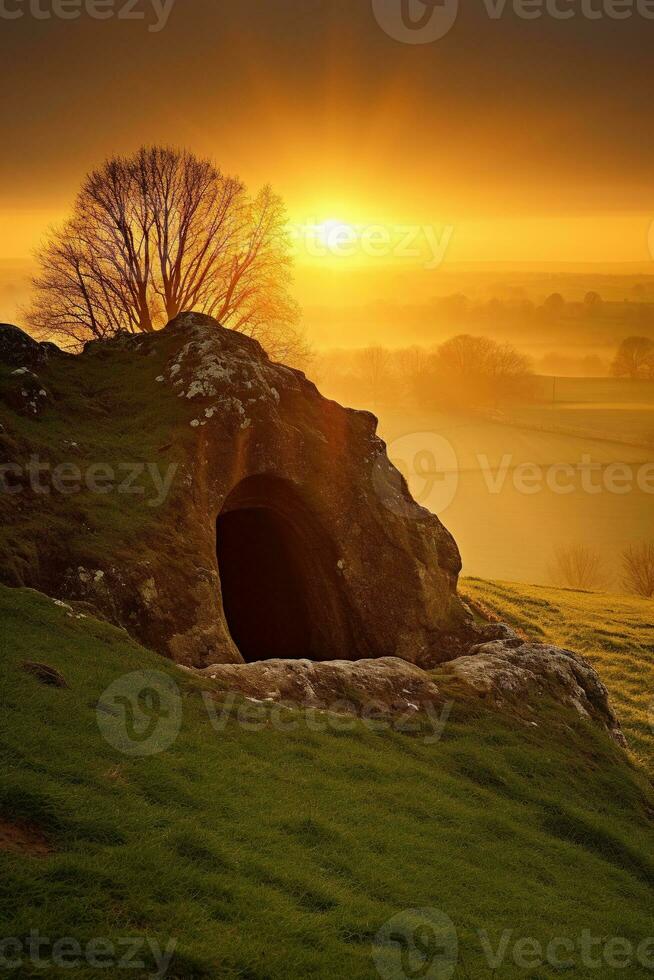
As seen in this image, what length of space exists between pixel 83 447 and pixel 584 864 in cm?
1231

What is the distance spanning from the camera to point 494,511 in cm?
9519

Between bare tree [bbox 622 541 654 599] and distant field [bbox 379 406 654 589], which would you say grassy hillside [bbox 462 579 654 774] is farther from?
distant field [bbox 379 406 654 589]

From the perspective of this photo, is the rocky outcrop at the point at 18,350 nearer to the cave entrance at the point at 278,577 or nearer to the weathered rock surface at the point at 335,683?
the cave entrance at the point at 278,577

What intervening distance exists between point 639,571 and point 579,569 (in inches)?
281

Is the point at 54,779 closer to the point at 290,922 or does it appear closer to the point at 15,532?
the point at 290,922

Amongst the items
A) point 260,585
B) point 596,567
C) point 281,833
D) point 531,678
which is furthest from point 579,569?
point 281,833

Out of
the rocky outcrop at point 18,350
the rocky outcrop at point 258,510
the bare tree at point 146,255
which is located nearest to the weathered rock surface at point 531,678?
the rocky outcrop at point 258,510

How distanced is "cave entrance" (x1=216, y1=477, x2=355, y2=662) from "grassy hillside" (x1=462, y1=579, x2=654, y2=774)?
33.8 ft

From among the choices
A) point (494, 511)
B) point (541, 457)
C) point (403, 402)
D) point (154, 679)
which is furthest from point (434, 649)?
point (403, 402)

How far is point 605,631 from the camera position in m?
37.5

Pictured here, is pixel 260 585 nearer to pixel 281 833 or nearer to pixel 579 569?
pixel 281 833

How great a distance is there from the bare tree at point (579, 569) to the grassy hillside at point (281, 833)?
2358 inches

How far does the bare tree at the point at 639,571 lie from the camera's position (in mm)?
66494

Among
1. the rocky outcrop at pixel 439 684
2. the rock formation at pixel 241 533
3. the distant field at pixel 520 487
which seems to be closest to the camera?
the rocky outcrop at pixel 439 684
